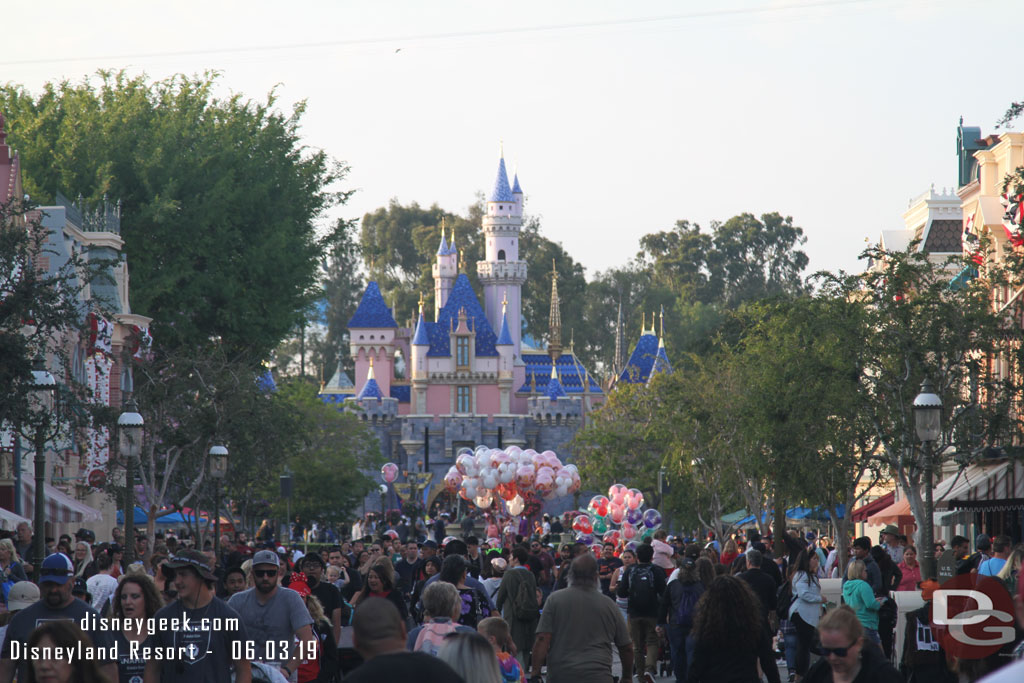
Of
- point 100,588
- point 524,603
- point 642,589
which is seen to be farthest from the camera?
point 642,589

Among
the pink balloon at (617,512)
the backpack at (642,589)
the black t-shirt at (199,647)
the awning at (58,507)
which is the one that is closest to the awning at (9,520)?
the awning at (58,507)

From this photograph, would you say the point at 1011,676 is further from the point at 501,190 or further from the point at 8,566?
the point at 501,190

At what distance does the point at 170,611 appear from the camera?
874 centimetres

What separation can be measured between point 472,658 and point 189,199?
1321 inches

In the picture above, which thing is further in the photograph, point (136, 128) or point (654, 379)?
point (654, 379)

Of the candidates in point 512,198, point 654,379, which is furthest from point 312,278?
point 512,198

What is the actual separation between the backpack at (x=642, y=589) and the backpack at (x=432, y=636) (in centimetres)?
717

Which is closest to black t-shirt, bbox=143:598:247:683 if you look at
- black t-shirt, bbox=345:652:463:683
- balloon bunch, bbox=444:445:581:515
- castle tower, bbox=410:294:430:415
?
black t-shirt, bbox=345:652:463:683

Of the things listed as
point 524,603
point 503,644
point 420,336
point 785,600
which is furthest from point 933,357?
point 420,336

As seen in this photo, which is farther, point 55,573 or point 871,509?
point 871,509

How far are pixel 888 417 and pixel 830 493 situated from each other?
3032 millimetres

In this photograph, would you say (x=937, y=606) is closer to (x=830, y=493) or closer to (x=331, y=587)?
(x=331, y=587)

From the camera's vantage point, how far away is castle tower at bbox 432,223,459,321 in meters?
99.4

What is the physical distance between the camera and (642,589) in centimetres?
1672
